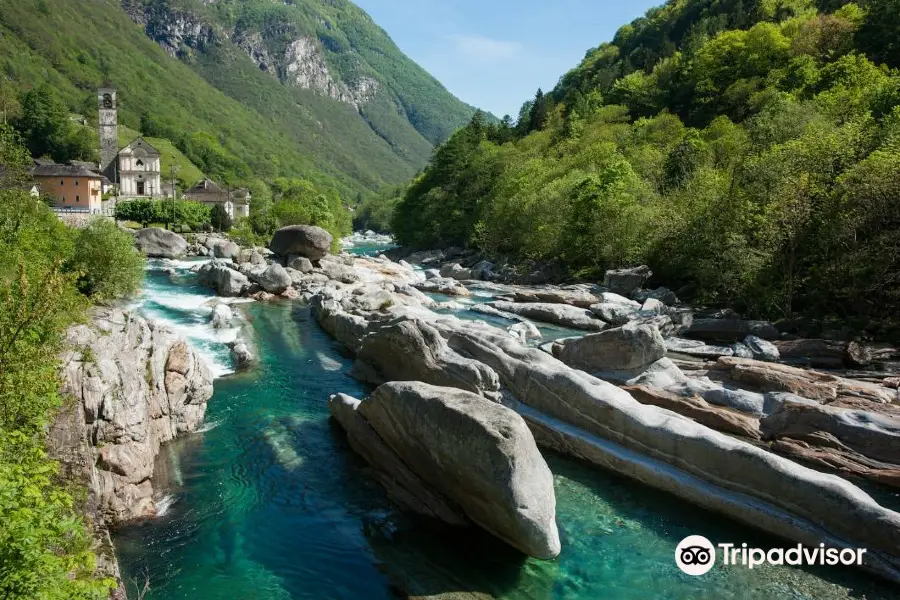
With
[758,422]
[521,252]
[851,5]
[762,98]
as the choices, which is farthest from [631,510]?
[851,5]

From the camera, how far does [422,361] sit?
19562 millimetres

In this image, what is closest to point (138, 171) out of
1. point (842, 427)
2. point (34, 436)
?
point (34, 436)

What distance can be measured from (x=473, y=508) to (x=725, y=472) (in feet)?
22.0

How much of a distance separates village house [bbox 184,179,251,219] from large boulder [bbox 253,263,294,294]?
69375 mm

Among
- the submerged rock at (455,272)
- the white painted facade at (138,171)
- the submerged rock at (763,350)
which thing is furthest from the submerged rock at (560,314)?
the white painted facade at (138,171)

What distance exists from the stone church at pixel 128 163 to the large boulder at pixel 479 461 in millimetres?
108538

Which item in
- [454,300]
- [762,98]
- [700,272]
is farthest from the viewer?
[762,98]

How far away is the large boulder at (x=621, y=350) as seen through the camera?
70.6 feet

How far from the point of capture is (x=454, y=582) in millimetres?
10734

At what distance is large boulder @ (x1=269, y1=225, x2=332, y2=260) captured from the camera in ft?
177

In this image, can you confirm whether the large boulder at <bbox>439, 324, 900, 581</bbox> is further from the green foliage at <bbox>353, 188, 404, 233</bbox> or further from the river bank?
the green foliage at <bbox>353, 188, 404, 233</bbox>

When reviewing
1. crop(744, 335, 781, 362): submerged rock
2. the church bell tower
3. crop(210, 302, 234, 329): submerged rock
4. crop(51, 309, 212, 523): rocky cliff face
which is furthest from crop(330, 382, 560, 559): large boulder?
the church bell tower

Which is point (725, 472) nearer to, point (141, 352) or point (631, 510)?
point (631, 510)

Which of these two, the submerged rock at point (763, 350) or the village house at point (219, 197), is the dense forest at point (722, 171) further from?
the village house at point (219, 197)
